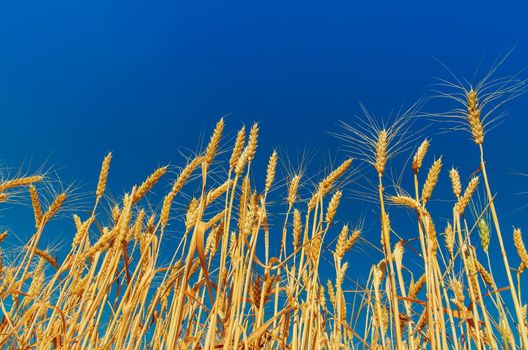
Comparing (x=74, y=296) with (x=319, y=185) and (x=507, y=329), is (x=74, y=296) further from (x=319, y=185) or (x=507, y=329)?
(x=507, y=329)

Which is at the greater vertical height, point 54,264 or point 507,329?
point 54,264

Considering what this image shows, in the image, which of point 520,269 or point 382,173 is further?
point 520,269

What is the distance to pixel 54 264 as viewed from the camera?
3.14 metres

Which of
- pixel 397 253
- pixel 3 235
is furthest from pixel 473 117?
pixel 3 235

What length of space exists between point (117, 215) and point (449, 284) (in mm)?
2031

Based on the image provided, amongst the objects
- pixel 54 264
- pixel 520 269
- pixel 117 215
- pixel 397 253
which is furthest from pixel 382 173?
pixel 54 264

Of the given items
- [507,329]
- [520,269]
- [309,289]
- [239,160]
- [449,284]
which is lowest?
[507,329]

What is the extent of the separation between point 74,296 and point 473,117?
7.81 feet

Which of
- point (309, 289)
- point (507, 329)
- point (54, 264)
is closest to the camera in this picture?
point (507, 329)

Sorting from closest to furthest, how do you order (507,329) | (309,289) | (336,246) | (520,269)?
(507,329)
(309,289)
(520,269)
(336,246)

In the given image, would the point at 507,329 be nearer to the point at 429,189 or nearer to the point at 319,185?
the point at 429,189

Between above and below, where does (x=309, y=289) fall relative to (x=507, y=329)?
above

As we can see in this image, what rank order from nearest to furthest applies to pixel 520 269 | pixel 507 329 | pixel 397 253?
1. pixel 507 329
2. pixel 397 253
3. pixel 520 269

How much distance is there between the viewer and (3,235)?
3168 mm
